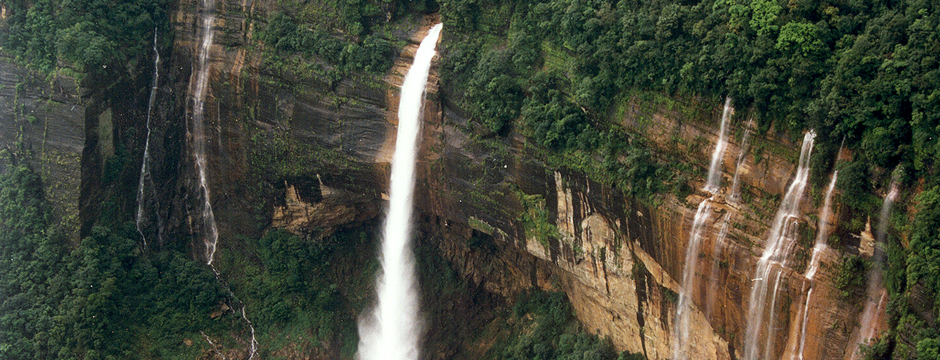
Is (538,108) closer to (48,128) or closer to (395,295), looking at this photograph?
(395,295)

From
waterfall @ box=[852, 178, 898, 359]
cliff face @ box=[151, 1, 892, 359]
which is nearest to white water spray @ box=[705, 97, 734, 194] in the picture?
cliff face @ box=[151, 1, 892, 359]

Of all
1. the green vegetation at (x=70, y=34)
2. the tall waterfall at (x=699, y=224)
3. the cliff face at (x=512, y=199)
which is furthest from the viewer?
the green vegetation at (x=70, y=34)

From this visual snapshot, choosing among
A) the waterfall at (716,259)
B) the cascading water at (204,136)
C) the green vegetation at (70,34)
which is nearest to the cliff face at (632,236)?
the waterfall at (716,259)

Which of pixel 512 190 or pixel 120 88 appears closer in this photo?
pixel 512 190

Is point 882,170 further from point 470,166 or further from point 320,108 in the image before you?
point 320,108

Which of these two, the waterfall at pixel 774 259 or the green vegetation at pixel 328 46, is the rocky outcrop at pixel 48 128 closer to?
the green vegetation at pixel 328 46

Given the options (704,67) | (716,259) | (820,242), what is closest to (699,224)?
(716,259)

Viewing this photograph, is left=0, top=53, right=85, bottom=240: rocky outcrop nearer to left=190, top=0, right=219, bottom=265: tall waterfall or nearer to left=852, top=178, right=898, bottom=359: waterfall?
left=190, top=0, right=219, bottom=265: tall waterfall

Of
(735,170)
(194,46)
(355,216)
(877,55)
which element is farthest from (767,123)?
(194,46)
